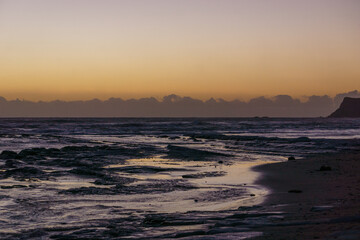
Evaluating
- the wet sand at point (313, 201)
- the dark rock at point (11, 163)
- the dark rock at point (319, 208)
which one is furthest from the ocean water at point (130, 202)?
the dark rock at point (319, 208)

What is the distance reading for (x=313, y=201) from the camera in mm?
9547

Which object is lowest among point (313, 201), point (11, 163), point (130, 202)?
point (11, 163)

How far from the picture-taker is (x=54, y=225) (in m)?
7.91

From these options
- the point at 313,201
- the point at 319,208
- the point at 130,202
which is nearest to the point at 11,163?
the point at 130,202

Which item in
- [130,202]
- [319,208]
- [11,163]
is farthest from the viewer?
[11,163]

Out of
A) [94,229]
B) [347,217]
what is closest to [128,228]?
[94,229]

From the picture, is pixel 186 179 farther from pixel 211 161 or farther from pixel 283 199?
pixel 211 161

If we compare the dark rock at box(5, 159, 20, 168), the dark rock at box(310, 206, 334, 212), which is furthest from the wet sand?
the dark rock at box(5, 159, 20, 168)

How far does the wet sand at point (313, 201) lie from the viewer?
21.6 ft

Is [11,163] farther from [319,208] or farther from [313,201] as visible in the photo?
[319,208]

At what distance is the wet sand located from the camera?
6.59m

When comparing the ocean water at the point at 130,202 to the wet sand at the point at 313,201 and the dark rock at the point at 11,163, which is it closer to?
the dark rock at the point at 11,163

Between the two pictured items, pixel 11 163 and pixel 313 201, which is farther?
pixel 11 163

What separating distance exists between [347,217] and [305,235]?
1.27 meters
